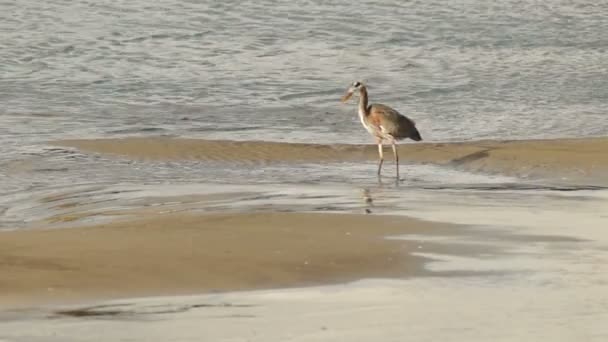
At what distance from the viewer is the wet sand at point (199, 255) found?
25.6 ft

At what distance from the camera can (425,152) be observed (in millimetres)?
15039

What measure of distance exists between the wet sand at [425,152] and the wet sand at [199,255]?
4.23 meters

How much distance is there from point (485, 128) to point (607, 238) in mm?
8063

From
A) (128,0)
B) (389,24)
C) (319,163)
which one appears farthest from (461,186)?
(128,0)

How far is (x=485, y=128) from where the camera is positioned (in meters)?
17.1

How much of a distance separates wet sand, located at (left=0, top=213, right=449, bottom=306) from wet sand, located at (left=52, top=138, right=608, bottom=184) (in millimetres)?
4233

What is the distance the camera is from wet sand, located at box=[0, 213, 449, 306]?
780 cm

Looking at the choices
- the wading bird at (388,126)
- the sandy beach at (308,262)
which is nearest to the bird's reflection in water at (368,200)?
the sandy beach at (308,262)

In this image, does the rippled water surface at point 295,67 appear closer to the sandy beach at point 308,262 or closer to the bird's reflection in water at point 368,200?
the bird's reflection in water at point 368,200

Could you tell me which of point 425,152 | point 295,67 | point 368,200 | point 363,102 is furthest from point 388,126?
point 295,67

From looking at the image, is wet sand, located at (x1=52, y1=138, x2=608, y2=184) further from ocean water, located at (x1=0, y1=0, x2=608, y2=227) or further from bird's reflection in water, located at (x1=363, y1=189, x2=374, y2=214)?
bird's reflection in water, located at (x1=363, y1=189, x2=374, y2=214)

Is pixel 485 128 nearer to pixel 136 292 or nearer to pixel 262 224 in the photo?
pixel 262 224

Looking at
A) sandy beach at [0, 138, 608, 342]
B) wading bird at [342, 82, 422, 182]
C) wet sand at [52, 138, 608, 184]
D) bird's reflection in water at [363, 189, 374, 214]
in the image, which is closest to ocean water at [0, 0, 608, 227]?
wading bird at [342, 82, 422, 182]

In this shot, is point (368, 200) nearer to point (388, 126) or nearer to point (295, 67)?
point (388, 126)
